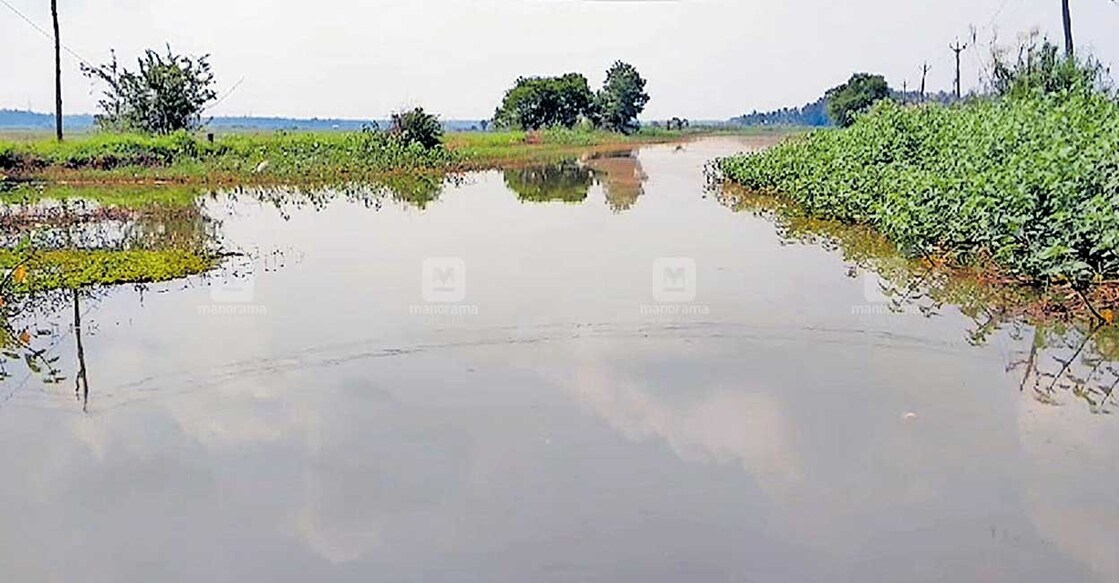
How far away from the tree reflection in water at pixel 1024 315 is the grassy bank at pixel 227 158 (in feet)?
51.2

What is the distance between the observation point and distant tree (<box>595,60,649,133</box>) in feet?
187

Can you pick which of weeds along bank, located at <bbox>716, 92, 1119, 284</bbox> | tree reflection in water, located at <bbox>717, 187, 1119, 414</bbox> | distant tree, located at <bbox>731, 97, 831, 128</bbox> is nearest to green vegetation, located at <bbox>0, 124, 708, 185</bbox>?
weeds along bank, located at <bbox>716, 92, 1119, 284</bbox>

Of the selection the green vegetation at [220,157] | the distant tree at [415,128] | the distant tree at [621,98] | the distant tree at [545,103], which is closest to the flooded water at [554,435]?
the green vegetation at [220,157]

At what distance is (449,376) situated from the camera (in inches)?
273

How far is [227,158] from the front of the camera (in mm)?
25266

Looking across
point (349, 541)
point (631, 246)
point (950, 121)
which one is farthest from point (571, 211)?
point (349, 541)

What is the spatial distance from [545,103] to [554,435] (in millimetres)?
45654

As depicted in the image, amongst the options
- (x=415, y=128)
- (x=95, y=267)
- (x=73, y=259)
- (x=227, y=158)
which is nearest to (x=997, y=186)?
(x=95, y=267)

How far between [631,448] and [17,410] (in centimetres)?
384

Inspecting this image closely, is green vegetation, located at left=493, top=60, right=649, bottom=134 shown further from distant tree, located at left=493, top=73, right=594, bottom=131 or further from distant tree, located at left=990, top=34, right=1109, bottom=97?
distant tree, located at left=990, top=34, right=1109, bottom=97

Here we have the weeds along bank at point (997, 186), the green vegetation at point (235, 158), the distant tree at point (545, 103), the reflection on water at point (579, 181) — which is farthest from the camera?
the distant tree at point (545, 103)

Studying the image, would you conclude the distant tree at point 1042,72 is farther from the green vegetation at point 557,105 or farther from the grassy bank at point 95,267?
the green vegetation at point 557,105

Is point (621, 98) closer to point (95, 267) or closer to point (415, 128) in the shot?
point (415, 128)

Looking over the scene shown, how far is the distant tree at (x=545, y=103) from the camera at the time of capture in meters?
50.2
